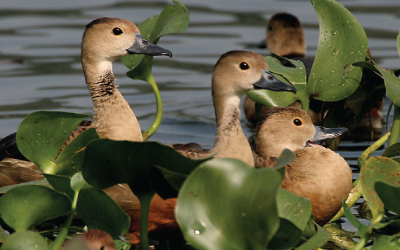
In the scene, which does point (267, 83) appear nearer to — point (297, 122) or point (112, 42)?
point (297, 122)

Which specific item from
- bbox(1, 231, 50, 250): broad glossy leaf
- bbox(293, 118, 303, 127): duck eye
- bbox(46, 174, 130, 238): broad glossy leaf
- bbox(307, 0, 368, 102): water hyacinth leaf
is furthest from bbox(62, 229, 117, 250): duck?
bbox(307, 0, 368, 102): water hyacinth leaf

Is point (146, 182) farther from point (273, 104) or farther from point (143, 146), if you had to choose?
point (273, 104)

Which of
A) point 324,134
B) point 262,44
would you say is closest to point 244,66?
point 324,134

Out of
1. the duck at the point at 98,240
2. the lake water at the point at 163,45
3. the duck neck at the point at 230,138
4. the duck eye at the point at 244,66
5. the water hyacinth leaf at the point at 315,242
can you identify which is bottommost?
the lake water at the point at 163,45

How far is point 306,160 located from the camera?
5.42 m

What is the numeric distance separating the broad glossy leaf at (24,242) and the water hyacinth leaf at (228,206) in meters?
0.76

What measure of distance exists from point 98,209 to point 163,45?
8.25 metres

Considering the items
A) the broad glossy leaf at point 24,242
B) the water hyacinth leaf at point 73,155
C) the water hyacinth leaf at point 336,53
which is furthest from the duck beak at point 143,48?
the broad glossy leaf at point 24,242

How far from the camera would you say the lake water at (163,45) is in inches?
359

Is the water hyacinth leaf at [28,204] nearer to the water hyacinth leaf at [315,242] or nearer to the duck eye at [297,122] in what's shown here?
the water hyacinth leaf at [315,242]

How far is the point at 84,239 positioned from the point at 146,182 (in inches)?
18.2

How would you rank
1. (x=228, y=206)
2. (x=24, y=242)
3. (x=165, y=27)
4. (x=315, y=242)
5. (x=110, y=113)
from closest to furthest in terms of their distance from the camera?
(x=228, y=206)
(x=24, y=242)
(x=315, y=242)
(x=110, y=113)
(x=165, y=27)

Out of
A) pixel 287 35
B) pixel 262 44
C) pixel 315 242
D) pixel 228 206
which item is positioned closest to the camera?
pixel 228 206

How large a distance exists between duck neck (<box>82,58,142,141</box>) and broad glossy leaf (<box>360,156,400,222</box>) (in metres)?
2.12
